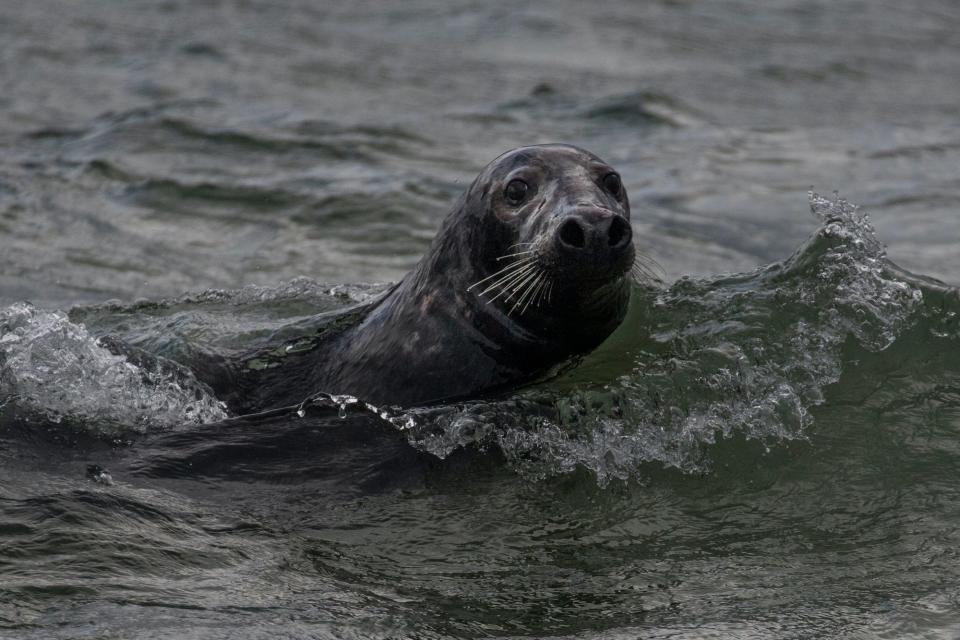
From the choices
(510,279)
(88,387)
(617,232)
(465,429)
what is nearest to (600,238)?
(617,232)

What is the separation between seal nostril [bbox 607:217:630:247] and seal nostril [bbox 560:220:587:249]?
0.09 meters

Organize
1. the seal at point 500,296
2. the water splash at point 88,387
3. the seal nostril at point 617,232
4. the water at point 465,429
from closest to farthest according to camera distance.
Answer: the water at point 465,429 → the seal nostril at point 617,232 → the seal at point 500,296 → the water splash at point 88,387

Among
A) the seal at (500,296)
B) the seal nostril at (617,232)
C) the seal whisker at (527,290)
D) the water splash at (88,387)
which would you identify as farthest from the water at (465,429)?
the seal nostril at (617,232)

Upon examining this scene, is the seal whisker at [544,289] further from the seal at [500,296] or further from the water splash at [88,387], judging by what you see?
the water splash at [88,387]

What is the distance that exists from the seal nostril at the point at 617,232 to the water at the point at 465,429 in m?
0.88

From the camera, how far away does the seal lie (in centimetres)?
525

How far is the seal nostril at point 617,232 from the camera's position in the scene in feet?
16.8

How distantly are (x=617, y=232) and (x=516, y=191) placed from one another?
2.23 ft

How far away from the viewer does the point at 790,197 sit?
39.3 feet

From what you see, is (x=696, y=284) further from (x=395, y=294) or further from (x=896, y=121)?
Answer: (x=896, y=121)

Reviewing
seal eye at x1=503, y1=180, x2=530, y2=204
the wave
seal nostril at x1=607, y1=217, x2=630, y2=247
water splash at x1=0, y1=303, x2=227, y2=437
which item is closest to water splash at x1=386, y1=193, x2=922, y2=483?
the wave

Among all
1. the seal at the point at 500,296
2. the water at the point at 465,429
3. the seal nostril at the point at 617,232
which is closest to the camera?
the water at the point at 465,429

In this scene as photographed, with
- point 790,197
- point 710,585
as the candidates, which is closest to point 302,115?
point 790,197

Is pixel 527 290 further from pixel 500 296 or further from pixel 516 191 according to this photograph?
pixel 516 191
